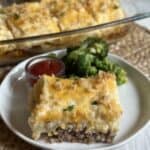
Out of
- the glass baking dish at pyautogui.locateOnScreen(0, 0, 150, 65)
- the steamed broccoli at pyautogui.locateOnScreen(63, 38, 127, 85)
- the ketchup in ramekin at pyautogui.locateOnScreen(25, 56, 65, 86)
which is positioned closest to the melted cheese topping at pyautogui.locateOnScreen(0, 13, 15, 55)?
the glass baking dish at pyautogui.locateOnScreen(0, 0, 150, 65)

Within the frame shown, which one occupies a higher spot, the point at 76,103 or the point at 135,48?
the point at 76,103

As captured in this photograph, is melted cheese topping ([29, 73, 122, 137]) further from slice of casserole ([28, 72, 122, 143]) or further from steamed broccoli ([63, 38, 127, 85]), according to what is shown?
steamed broccoli ([63, 38, 127, 85])

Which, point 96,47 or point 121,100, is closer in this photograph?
point 121,100

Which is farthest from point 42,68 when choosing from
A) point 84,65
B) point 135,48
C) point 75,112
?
point 135,48

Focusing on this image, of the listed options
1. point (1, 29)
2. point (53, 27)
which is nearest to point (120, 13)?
point (53, 27)

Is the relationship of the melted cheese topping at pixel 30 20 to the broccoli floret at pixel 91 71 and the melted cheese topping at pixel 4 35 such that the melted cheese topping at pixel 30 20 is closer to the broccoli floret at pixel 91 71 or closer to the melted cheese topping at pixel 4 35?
the melted cheese topping at pixel 4 35

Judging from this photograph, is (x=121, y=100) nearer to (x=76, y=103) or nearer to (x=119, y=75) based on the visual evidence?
(x=119, y=75)
